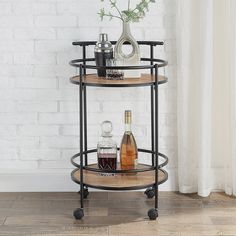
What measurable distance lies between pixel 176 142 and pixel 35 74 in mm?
803

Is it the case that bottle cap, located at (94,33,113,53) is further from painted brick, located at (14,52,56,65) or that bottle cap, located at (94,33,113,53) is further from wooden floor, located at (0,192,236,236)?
wooden floor, located at (0,192,236,236)

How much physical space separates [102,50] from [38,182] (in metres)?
0.81

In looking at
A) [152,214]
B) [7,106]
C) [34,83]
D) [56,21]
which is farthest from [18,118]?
[152,214]

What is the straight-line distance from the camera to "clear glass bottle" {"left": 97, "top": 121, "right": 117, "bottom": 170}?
119 inches

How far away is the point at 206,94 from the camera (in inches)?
124

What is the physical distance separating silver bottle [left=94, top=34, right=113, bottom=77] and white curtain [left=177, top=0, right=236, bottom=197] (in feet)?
1.30

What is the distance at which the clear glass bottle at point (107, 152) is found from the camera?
9.91 feet

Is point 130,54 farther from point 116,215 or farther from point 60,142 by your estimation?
point 116,215

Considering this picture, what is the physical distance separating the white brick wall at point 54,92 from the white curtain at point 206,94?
0.08 metres

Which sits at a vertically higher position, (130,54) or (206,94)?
(130,54)

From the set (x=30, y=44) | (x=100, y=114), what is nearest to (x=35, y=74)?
(x=30, y=44)

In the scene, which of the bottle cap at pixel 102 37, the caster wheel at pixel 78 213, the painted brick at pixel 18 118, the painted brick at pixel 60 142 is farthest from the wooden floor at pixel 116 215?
the bottle cap at pixel 102 37

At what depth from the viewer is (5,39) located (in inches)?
127

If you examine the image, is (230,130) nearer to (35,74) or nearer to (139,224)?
(139,224)
